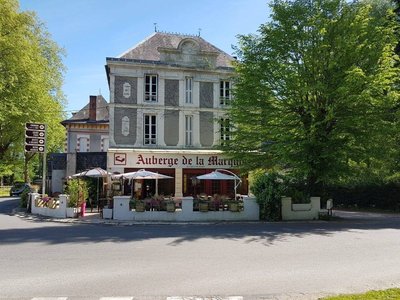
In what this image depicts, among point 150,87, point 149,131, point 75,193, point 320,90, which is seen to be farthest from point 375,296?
point 150,87

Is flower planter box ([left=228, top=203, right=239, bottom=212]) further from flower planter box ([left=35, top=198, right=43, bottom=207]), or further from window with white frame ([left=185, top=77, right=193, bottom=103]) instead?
window with white frame ([left=185, top=77, right=193, bottom=103])

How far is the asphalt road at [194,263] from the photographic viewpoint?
749 cm

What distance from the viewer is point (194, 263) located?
9.92 metres

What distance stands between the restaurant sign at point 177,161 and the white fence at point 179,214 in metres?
8.69

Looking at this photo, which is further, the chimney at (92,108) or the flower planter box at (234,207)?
the chimney at (92,108)

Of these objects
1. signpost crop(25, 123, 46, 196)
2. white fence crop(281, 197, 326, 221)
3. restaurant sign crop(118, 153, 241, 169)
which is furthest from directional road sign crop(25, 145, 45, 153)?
white fence crop(281, 197, 326, 221)

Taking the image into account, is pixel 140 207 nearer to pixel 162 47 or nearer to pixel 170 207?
pixel 170 207

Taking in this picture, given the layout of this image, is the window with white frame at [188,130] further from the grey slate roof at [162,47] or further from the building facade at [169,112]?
the grey slate roof at [162,47]

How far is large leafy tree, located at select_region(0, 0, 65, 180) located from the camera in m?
33.7

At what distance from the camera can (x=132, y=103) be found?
3114cm

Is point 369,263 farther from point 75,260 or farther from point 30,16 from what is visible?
point 30,16

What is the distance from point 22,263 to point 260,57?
56.3 feet

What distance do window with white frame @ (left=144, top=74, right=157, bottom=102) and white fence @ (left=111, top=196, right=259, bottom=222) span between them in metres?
12.5

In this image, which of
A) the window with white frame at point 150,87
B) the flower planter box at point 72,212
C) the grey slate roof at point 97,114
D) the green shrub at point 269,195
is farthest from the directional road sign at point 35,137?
the grey slate roof at point 97,114
